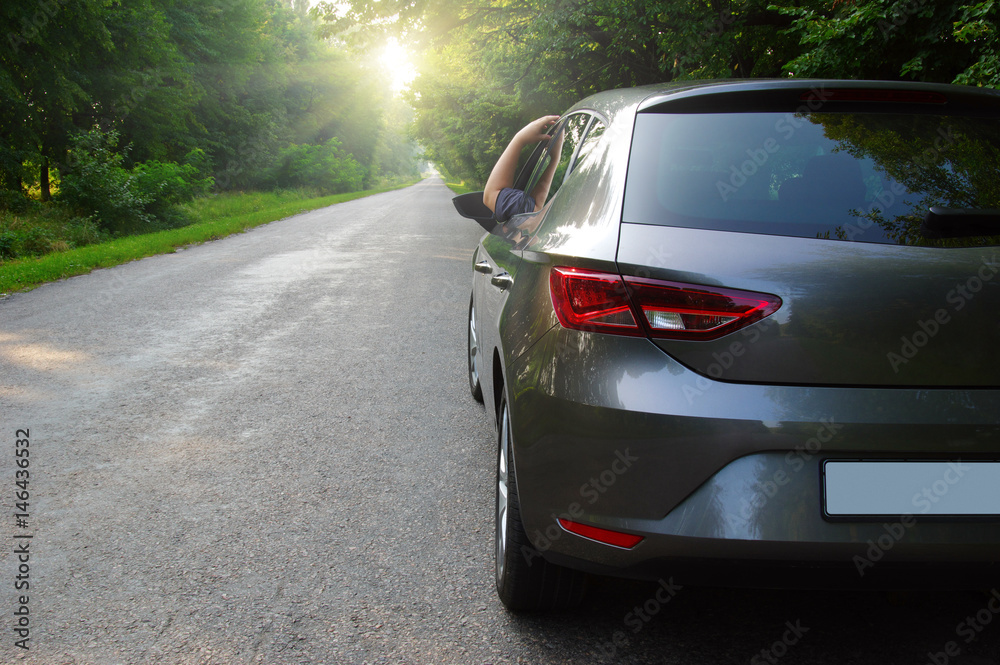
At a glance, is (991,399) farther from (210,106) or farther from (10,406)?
(210,106)

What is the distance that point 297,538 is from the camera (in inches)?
113

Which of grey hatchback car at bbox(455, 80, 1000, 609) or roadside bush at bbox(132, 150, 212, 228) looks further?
roadside bush at bbox(132, 150, 212, 228)

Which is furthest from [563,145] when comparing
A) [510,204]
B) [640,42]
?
[640,42]

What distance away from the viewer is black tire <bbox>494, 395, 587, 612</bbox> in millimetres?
2236

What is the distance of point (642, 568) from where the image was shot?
73.1 inches

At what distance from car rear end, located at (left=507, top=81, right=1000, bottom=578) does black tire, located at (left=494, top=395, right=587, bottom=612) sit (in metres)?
0.20

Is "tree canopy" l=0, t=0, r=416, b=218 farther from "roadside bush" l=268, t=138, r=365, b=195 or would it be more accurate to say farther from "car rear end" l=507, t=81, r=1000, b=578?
"car rear end" l=507, t=81, r=1000, b=578

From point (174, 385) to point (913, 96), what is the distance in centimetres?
441

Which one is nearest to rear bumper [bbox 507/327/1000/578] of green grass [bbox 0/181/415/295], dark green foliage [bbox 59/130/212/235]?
green grass [bbox 0/181/415/295]

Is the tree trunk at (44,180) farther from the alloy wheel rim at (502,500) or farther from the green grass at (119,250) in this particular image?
the alloy wheel rim at (502,500)

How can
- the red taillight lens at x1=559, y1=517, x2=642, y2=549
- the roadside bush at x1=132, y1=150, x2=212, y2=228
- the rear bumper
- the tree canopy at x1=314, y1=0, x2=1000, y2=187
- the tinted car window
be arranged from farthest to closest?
the roadside bush at x1=132, y1=150, x2=212, y2=228 < the tree canopy at x1=314, y1=0, x2=1000, y2=187 < the tinted car window < the red taillight lens at x1=559, y1=517, x2=642, y2=549 < the rear bumper

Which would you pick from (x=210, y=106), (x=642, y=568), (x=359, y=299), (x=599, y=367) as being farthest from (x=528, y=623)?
(x=210, y=106)

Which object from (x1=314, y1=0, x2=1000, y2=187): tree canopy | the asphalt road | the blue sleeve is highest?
(x1=314, y1=0, x2=1000, y2=187): tree canopy

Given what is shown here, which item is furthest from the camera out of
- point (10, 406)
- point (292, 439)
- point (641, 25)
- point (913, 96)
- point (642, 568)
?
point (641, 25)
